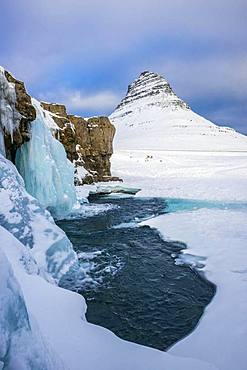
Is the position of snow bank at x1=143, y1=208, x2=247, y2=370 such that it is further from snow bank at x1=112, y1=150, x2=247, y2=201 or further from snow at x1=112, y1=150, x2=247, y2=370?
snow bank at x1=112, y1=150, x2=247, y2=201

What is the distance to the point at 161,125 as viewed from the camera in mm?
101312

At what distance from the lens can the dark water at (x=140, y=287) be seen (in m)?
5.00

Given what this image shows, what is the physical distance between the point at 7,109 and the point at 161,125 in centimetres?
9343

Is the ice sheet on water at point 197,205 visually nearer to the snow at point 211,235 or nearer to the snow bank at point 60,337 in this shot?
the snow at point 211,235

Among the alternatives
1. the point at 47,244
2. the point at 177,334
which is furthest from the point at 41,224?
the point at 177,334

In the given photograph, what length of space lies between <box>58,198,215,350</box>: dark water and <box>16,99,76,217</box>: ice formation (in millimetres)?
2845

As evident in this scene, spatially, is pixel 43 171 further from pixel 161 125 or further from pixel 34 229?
pixel 161 125

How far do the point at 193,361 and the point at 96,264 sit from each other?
421 cm

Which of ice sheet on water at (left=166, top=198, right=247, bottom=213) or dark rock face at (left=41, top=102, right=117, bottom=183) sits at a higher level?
dark rock face at (left=41, top=102, right=117, bottom=183)

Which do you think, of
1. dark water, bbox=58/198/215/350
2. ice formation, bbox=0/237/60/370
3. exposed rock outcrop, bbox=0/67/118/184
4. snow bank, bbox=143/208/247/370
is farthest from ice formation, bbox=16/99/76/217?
ice formation, bbox=0/237/60/370

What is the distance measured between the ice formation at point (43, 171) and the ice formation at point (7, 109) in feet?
4.96

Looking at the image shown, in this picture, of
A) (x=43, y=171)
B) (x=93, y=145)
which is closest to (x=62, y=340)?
(x=43, y=171)

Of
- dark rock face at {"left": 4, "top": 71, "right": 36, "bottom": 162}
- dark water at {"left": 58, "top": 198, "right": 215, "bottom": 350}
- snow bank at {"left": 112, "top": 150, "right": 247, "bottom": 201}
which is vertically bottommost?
dark water at {"left": 58, "top": 198, "right": 215, "bottom": 350}

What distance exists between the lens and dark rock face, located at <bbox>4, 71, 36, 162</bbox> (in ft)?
38.4
